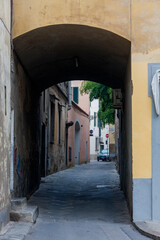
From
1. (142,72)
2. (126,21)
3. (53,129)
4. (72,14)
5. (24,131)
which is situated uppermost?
(72,14)

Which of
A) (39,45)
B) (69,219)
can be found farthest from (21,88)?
(69,219)

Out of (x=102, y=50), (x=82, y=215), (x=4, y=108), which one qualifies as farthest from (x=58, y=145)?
(x=4, y=108)

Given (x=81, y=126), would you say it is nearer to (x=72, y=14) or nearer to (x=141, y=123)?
(x=72, y=14)

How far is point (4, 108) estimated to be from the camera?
23.0 feet

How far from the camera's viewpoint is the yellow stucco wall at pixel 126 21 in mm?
7816

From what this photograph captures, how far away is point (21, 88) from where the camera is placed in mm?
9555

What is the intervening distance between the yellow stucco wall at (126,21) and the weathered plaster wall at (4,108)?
60 cm

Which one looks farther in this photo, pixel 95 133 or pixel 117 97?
pixel 95 133

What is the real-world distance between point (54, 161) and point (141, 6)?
1256 centimetres

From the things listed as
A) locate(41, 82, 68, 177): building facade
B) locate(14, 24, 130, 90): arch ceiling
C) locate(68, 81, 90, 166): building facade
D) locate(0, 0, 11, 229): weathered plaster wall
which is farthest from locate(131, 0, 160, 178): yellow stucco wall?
locate(68, 81, 90, 166): building facade

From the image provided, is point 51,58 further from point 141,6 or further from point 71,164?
point 71,164

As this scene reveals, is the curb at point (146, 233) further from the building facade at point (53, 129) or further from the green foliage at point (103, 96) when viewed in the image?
the green foliage at point (103, 96)

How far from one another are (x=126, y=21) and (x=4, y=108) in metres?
3.03

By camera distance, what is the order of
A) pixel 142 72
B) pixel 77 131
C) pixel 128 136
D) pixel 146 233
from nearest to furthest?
pixel 146 233, pixel 142 72, pixel 128 136, pixel 77 131
